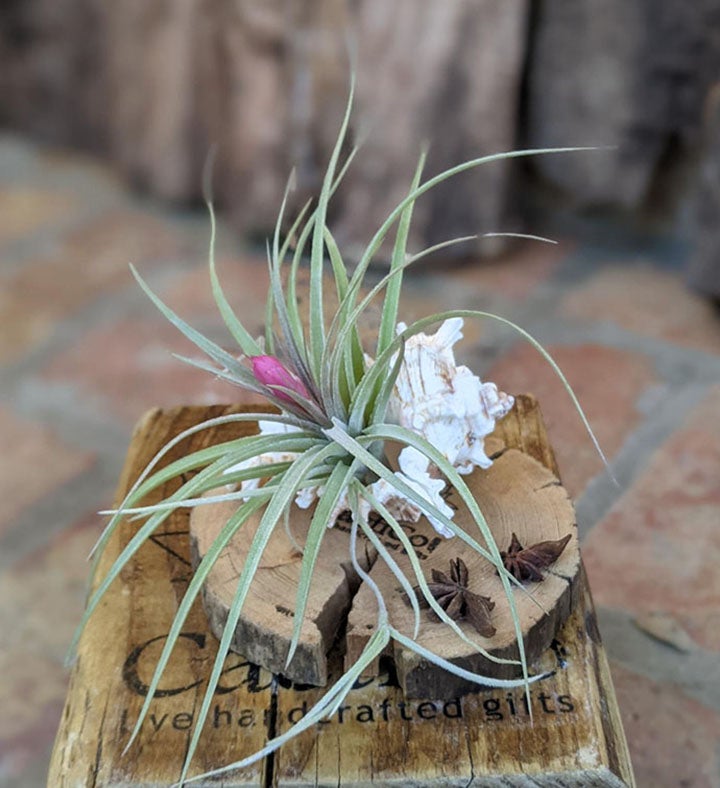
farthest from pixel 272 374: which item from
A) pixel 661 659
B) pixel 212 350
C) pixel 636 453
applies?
pixel 636 453

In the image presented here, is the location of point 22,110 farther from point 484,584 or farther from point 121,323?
point 484,584

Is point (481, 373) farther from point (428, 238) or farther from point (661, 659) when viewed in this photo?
point (661, 659)

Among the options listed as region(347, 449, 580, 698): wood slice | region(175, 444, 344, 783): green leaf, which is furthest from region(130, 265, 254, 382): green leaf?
region(347, 449, 580, 698): wood slice

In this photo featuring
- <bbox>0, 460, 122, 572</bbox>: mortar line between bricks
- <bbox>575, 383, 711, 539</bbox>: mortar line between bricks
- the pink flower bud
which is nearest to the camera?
the pink flower bud

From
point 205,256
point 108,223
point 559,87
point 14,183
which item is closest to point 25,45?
point 14,183

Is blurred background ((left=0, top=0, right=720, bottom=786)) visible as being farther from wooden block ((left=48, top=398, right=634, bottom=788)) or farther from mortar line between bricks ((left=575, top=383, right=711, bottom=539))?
wooden block ((left=48, top=398, right=634, bottom=788))
